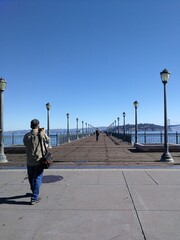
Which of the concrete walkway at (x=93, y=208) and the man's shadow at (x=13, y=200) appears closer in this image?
the concrete walkway at (x=93, y=208)

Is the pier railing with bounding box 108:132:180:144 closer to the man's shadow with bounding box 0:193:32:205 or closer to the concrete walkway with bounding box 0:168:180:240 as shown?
the concrete walkway with bounding box 0:168:180:240

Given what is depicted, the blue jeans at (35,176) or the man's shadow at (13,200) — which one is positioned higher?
the blue jeans at (35,176)

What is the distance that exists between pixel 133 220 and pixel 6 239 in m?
2.17

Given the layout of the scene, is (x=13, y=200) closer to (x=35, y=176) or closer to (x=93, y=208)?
(x=35, y=176)

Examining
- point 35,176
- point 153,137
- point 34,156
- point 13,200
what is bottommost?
point 13,200

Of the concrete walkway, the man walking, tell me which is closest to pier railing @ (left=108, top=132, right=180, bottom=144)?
the concrete walkway

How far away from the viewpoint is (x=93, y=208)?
19.5ft

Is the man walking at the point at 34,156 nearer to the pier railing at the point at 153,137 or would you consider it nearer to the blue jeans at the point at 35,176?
the blue jeans at the point at 35,176

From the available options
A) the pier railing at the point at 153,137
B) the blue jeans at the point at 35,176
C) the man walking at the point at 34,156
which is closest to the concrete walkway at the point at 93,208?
the blue jeans at the point at 35,176

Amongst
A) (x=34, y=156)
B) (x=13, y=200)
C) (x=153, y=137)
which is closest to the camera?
(x=34, y=156)

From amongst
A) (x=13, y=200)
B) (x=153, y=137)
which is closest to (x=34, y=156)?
(x=13, y=200)

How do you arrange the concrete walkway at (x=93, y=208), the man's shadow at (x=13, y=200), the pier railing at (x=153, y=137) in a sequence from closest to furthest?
the concrete walkway at (x=93, y=208), the man's shadow at (x=13, y=200), the pier railing at (x=153, y=137)

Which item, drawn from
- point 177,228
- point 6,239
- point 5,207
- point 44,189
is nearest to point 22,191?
point 44,189

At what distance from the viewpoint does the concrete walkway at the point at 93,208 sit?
4.67 metres
